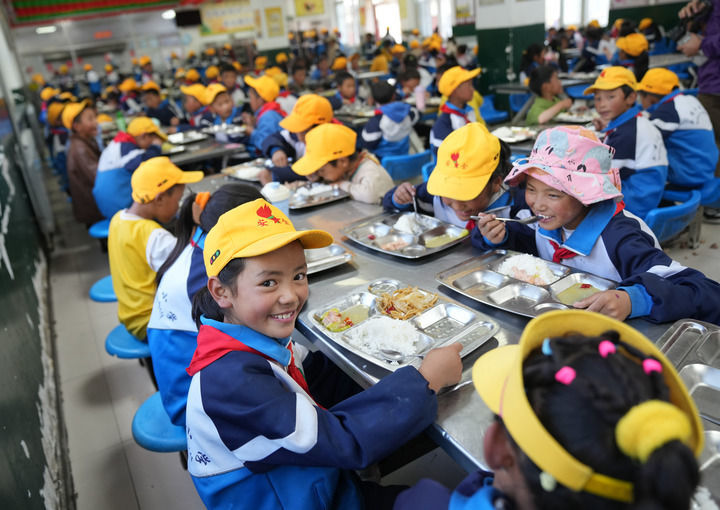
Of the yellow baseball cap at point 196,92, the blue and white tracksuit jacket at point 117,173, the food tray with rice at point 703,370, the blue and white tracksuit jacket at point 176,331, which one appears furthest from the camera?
the yellow baseball cap at point 196,92

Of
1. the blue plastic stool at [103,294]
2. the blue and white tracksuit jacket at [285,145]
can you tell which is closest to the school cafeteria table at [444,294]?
the blue plastic stool at [103,294]

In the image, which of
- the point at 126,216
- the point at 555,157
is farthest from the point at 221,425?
the point at 126,216

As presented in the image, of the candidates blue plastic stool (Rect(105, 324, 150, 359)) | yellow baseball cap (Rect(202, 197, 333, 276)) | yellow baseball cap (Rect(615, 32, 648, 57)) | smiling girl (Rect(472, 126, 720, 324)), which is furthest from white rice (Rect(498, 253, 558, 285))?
yellow baseball cap (Rect(615, 32, 648, 57))

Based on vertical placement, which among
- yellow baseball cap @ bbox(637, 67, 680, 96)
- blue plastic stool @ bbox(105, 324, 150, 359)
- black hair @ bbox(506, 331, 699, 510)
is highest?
yellow baseball cap @ bbox(637, 67, 680, 96)

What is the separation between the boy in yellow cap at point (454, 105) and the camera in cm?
391

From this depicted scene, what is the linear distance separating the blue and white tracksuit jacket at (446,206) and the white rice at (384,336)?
748mm

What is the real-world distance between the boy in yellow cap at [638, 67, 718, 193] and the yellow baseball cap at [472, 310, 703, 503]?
3078 millimetres

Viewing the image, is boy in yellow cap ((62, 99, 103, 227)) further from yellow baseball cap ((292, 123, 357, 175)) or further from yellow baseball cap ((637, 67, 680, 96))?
yellow baseball cap ((637, 67, 680, 96))

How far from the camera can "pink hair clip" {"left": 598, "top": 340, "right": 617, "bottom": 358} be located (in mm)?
685

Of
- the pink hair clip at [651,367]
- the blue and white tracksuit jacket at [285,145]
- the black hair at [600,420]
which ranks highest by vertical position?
the pink hair clip at [651,367]

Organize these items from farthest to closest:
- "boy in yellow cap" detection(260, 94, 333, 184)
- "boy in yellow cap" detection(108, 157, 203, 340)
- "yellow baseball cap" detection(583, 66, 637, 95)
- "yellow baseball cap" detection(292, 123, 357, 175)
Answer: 1. "boy in yellow cap" detection(260, 94, 333, 184)
2. "yellow baseball cap" detection(583, 66, 637, 95)
3. "yellow baseball cap" detection(292, 123, 357, 175)
4. "boy in yellow cap" detection(108, 157, 203, 340)

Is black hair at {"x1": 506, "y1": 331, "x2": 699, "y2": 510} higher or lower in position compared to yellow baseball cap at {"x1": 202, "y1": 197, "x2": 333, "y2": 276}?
lower

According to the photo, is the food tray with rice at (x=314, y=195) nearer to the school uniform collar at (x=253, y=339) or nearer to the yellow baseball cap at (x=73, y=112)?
the school uniform collar at (x=253, y=339)

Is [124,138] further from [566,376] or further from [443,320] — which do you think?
[566,376]
